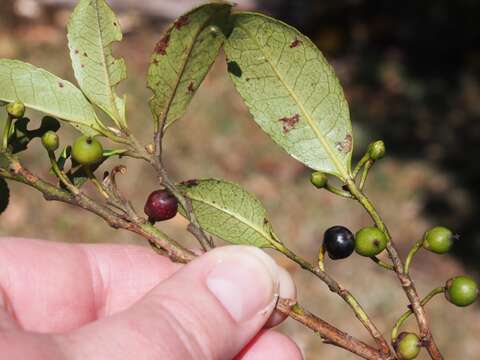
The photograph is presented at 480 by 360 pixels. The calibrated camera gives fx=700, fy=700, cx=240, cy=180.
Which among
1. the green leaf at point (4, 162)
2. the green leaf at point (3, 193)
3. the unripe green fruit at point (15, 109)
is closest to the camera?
the unripe green fruit at point (15, 109)

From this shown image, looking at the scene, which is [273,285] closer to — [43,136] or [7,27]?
[43,136]

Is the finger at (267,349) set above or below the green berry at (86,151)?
below

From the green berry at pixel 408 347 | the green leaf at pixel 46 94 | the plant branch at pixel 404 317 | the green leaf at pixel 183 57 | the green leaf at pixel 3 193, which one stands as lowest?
the green berry at pixel 408 347

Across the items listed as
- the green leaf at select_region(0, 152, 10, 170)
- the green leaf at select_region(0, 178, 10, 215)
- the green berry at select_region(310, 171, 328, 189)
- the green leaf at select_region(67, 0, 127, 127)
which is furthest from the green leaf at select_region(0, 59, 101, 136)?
the green berry at select_region(310, 171, 328, 189)

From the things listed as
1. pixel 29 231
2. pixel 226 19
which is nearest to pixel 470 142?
pixel 29 231

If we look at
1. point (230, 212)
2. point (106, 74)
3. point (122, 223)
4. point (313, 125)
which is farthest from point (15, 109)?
point (313, 125)

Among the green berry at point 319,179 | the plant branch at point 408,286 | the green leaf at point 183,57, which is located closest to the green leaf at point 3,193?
the green leaf at point 183,57

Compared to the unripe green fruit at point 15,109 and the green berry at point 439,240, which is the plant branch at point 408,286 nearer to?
the green berry at point 439,240

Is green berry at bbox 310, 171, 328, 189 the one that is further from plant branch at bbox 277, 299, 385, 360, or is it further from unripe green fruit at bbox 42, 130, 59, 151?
unripe green fruit at bbox 42, 130, 59, 151

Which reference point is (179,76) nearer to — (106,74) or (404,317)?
(106,74)
